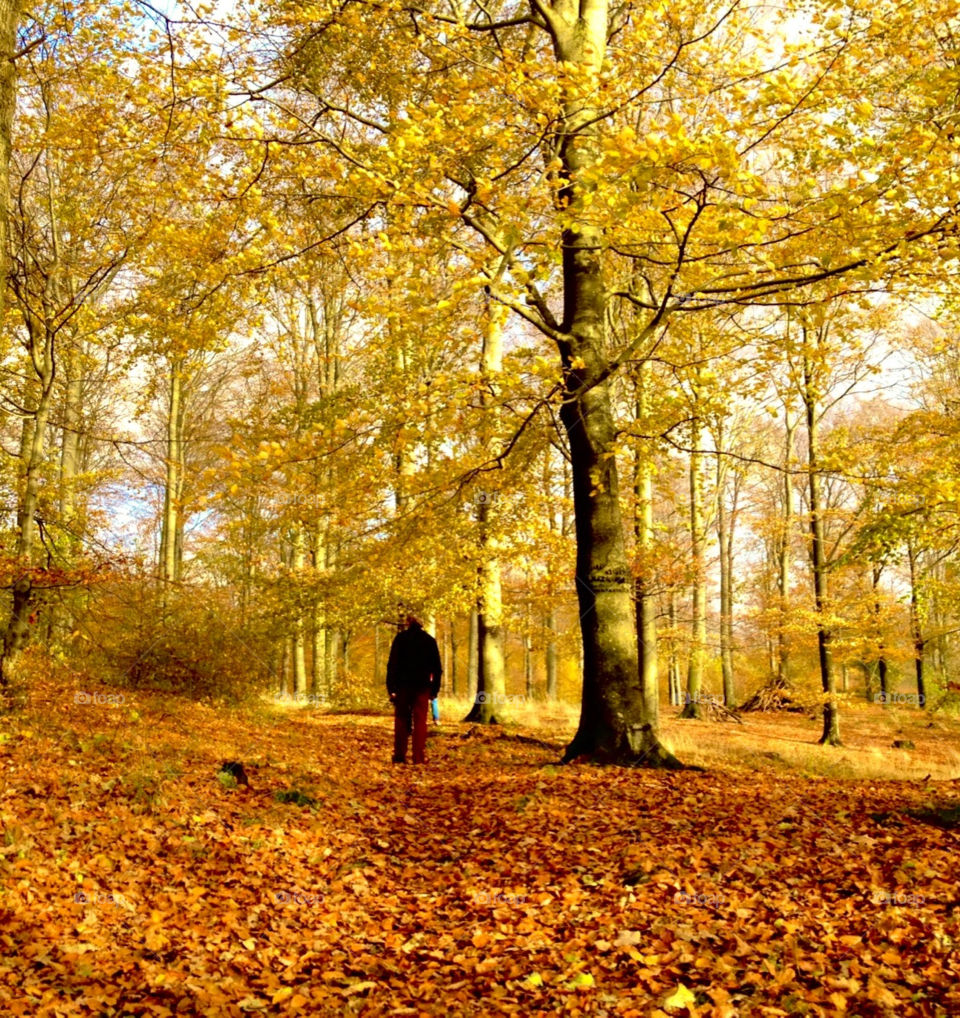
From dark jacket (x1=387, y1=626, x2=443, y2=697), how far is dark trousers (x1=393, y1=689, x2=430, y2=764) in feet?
0.24

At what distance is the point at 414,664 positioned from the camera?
9609mm

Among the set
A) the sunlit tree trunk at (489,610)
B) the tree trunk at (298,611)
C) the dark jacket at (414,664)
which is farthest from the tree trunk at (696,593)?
the tree trunk at (298,611)

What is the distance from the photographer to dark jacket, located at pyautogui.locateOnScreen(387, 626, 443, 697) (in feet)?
31.3

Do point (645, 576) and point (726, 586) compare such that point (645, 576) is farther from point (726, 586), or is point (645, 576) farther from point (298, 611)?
point (726, 586)

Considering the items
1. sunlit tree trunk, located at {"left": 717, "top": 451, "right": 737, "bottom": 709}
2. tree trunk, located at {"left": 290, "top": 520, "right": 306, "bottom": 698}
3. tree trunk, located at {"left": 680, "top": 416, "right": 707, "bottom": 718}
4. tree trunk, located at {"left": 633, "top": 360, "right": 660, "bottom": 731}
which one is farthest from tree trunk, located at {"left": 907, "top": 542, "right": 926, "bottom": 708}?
tree trunk, located at {"left": 290, "top": 520, "right": 306, "bottom": 698}

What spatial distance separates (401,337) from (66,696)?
21.6ft

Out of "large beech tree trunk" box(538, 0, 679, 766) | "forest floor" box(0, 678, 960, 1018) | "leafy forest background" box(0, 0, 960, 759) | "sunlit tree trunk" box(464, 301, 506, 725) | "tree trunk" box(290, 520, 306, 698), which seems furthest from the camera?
"tree trunk" box(290, 520, 306, 698)

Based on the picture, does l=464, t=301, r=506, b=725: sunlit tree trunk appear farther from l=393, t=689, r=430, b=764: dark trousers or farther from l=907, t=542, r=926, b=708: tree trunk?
l=907, t=542, r=926, b=708: tree trunk

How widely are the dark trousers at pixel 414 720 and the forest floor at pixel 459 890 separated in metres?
1.31

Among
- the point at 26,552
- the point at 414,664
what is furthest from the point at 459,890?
the point at 26,552

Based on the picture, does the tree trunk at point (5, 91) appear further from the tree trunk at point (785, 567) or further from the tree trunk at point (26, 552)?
the tree trunk at point (785, 567)

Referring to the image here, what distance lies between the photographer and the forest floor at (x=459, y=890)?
3.50 m

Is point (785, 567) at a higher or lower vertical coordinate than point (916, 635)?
higher

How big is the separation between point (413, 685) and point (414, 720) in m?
0.42
